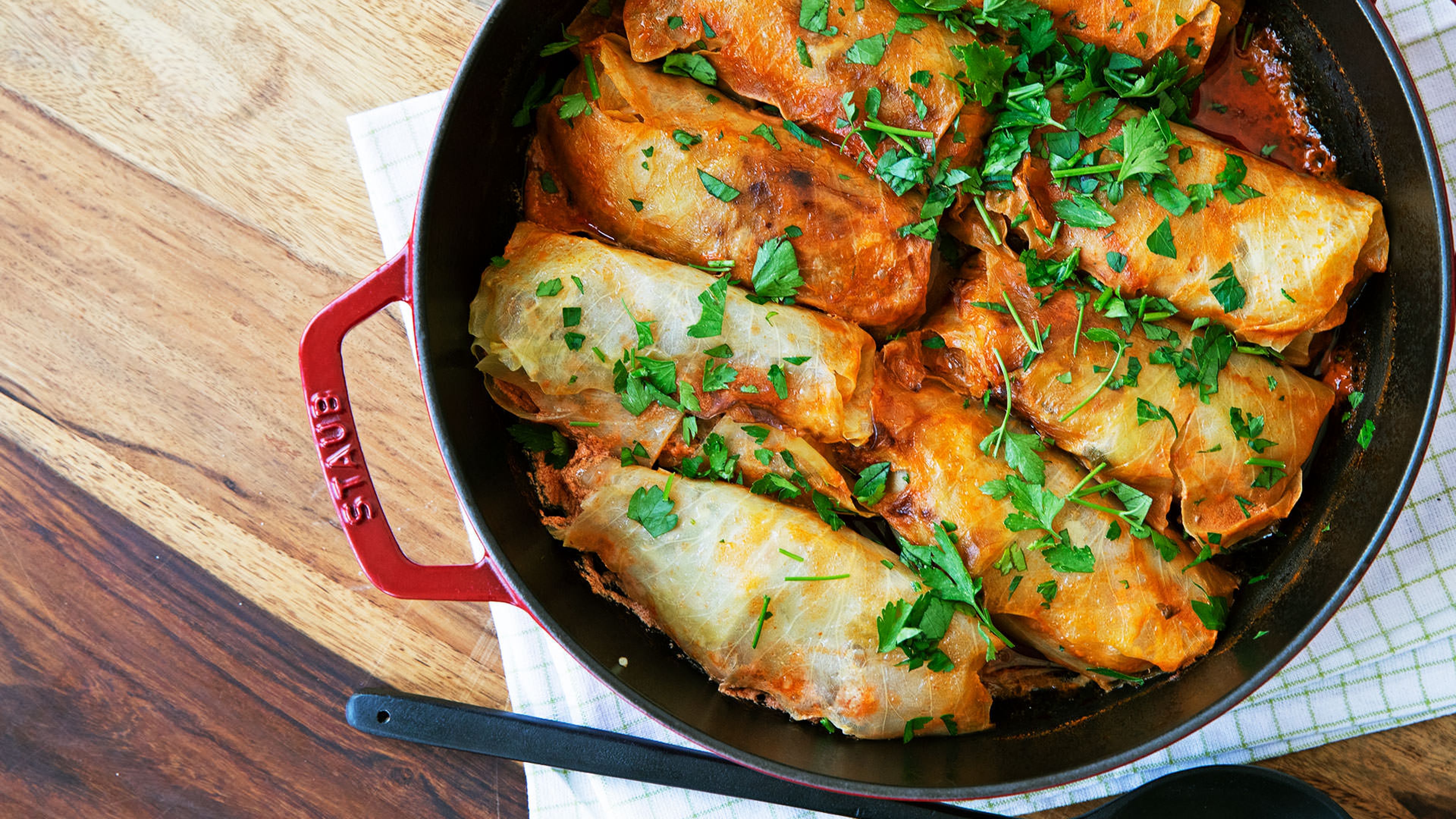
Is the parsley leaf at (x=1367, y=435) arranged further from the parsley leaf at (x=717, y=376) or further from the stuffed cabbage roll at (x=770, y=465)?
the parsley leaf at (x=717, y=376)

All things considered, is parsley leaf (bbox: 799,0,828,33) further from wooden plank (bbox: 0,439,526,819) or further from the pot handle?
wooden plank (bbox: 0,439,526,819)

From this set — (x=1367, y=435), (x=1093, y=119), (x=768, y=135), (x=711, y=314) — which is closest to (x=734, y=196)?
(x=768, y=135)

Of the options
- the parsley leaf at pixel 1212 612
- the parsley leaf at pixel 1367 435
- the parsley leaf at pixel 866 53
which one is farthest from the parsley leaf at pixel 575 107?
the parsley leaf at pixel 1367 435

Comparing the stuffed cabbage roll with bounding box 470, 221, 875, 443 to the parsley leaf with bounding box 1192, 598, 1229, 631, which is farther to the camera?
the parsley leaf with bounding box 1192, 598, 1229, 631

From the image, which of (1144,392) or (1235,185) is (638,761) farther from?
(1235,185)

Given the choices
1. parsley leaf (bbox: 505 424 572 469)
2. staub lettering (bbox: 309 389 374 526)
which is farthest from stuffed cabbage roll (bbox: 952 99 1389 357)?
staub lettering (bbox: 309 389 374 526)

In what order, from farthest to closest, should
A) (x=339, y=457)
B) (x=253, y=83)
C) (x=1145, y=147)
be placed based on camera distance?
(x=253, y=83) < (x=1145, y=147) < (x=339, y=457)
